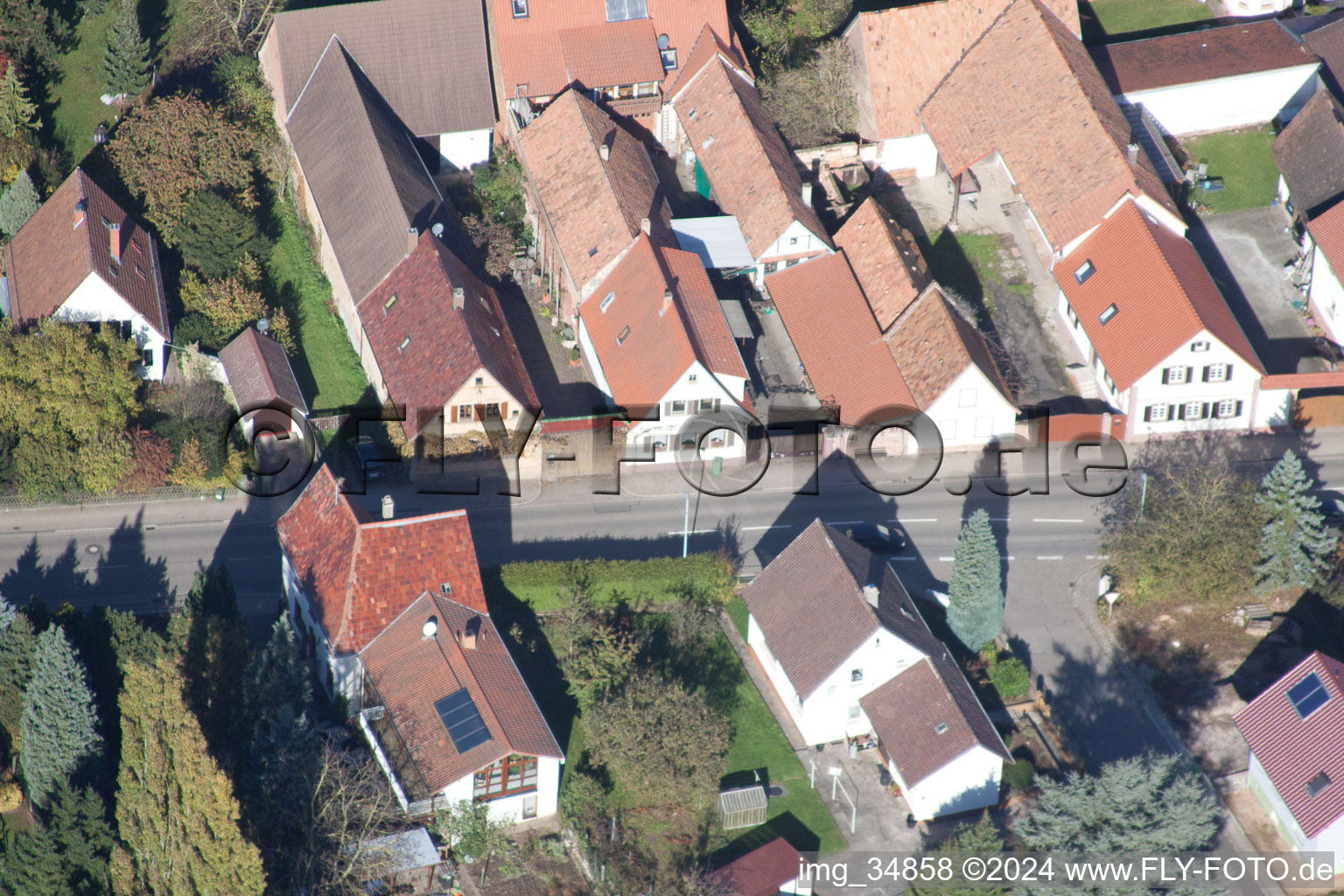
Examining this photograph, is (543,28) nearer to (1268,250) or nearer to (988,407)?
(988,407)

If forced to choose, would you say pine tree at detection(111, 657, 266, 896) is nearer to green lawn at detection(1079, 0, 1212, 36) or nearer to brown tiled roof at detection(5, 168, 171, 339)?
brown tiled roof at detection(5, 168, 171, 339)

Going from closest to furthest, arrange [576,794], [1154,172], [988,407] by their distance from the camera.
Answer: [576,794], [988,407], [1154,172]

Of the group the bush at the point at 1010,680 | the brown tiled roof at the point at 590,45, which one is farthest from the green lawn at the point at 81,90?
the bush at the point at 1010,680

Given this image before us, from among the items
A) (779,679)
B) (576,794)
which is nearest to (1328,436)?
(779,679)

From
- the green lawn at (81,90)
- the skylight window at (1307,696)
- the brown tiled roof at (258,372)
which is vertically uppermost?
the green lawn at (81,90)

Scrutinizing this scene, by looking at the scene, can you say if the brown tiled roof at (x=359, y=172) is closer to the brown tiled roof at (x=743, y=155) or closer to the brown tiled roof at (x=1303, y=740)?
the brown tiled roof at (x=743, y=155)
